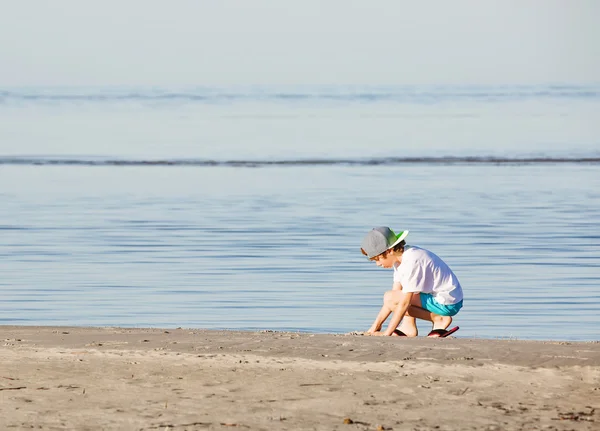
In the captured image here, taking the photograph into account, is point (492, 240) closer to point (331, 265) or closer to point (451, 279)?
point (331, 265)

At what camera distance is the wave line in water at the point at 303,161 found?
31.0m

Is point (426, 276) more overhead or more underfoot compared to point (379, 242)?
more underfoot

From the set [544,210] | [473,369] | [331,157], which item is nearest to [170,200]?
[544,210]

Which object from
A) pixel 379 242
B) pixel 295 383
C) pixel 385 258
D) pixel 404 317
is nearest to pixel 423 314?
pixel 404 317

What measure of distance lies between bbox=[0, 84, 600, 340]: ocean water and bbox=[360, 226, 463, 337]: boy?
3.52 feet

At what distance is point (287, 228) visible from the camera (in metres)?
17.2

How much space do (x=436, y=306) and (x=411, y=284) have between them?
381 mm

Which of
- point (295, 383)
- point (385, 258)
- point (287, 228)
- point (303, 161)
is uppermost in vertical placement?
point (303, 161)

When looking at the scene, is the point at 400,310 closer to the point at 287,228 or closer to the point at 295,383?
the point at 295,383

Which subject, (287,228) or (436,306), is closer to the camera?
(436,306)

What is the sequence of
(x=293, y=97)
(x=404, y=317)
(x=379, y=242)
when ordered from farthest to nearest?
1. (x=293, y=97)
2. (x=404, y=317)
3. (x=379, y=242)

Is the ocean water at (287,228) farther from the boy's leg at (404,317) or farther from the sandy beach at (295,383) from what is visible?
the sandy beach at (295,383)

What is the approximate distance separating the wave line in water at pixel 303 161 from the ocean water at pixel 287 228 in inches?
3.0

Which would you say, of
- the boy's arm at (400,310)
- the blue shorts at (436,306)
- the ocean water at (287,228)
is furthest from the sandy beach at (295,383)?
the ocean water at (287,228)
